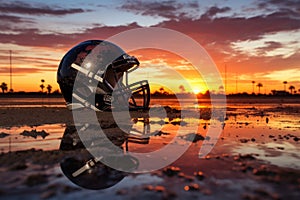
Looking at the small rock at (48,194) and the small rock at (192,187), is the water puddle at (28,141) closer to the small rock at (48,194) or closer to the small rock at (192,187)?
the small rock at (48,194)

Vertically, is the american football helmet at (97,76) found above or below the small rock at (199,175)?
above

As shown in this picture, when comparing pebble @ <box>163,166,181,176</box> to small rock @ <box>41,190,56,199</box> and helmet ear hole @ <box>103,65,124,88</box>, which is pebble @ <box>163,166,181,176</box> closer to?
small rock @ <box>41,190,56,199</box>

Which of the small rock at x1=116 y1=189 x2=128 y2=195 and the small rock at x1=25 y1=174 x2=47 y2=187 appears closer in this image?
the small rock at x1=116 y1=189 x2=128 y2=195

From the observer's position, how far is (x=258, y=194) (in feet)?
14.9

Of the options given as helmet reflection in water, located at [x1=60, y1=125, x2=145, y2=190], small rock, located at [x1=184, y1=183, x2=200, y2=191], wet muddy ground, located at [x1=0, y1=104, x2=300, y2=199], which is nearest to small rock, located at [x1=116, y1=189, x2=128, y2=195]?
wet muddy ground, located at [x1=0, y1=104, x2=300, y2=199]

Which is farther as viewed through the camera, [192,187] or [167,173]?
[167,173]

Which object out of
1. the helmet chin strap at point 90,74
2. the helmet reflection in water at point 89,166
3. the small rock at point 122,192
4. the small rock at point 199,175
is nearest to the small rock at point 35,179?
the helmet reflection in water at point 89,166

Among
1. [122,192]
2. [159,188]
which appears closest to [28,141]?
[122,192]

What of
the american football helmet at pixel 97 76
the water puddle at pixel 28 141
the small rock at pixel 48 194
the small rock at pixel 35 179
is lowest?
the small rock at pixel 48 194

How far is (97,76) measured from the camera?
48.2 ft

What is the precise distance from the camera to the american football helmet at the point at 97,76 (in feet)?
48.5

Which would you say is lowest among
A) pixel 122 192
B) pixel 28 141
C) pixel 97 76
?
pixel 122 192

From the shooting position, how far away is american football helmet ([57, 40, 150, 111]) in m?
14.8

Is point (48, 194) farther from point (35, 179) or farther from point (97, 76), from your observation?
point (97, 76)
